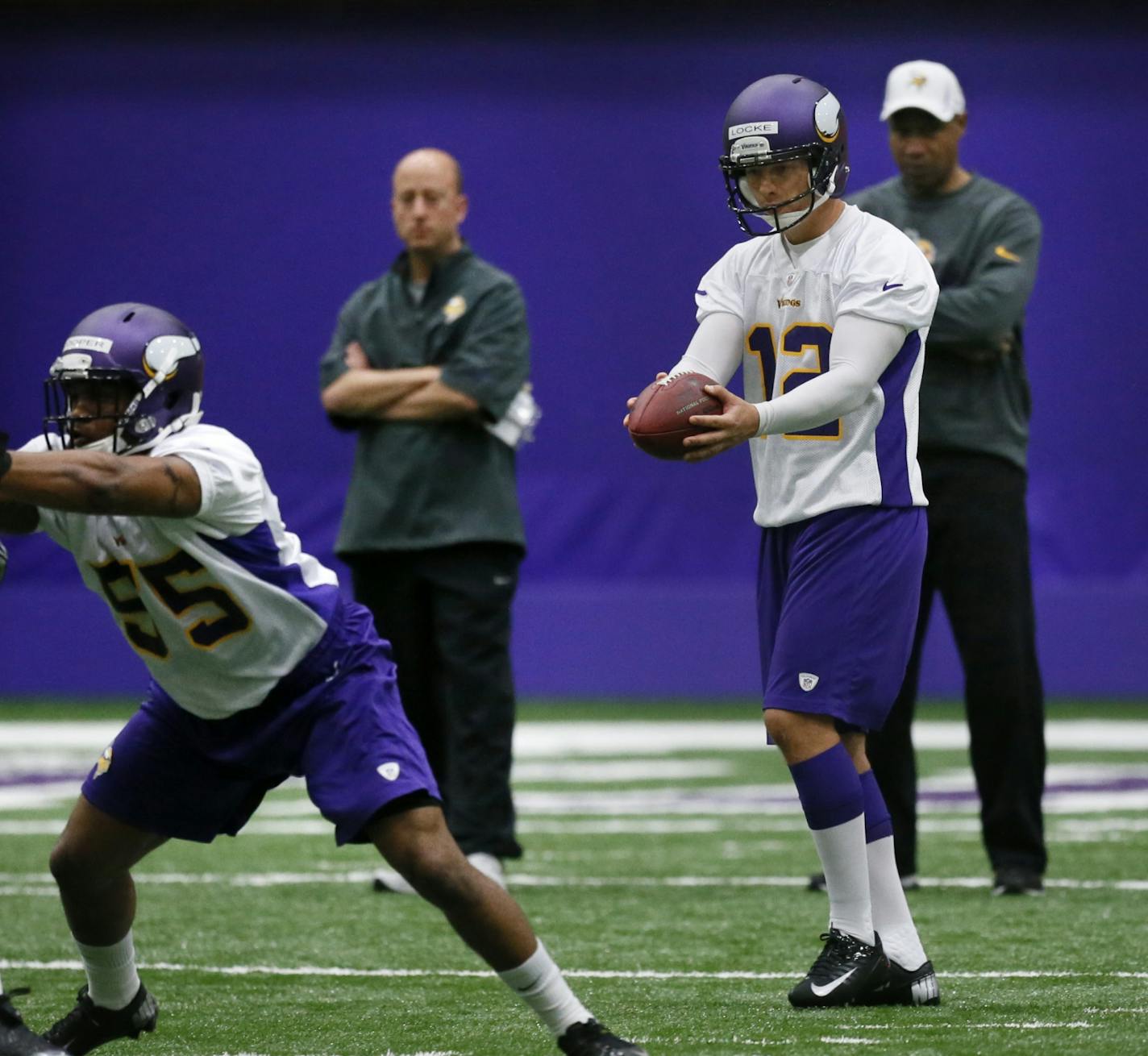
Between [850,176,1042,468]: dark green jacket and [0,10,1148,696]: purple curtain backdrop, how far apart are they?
723 cm

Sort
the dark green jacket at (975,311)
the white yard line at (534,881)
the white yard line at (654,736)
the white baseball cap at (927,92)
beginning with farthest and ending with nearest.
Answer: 1. the white yard line at (654,736)
2. the white yard line at (534,881)
3. the white baseball cap at (927,92)
4. the dark green jacket at (975,311)

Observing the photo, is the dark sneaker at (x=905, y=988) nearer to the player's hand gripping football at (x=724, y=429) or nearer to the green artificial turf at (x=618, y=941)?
the green artificial turf at (x=618, y=941)

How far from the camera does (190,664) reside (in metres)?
3.59

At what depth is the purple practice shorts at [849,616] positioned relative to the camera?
3990 millimetres

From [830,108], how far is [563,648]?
8553mm

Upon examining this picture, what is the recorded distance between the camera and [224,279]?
43.5 feet

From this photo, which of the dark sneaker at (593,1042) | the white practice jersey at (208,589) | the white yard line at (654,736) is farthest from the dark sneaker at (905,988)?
the white yard line at (654,736)

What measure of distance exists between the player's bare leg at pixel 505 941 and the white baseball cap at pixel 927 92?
9.97ft

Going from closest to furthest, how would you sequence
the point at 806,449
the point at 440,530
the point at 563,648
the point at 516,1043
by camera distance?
the point at 516,1043 → the point at 806,449 → the point at 440,530 → the point at 563,648

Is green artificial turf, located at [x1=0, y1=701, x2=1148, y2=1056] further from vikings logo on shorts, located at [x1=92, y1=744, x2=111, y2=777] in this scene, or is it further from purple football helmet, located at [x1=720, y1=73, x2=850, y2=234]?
purple football helmet, located at [x1=720, y1=73, x2=850, y2=234]

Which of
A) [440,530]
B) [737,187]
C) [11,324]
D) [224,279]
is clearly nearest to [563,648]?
[224,279]

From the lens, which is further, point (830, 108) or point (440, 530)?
point (440, 530)

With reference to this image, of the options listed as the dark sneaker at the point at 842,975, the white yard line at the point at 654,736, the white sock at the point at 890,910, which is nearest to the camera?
the dark sneaker at the point at 842,975

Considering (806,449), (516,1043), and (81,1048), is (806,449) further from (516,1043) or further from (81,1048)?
(81,1048)
